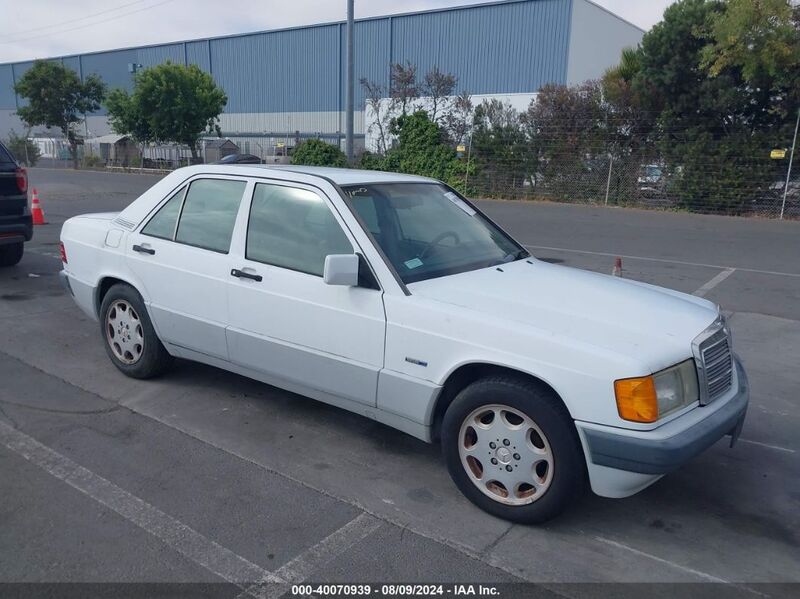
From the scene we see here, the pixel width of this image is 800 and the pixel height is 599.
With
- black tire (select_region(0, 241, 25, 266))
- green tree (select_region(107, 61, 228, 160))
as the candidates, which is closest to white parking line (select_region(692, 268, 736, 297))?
black tire (select_region(0, 241, 25, 266))

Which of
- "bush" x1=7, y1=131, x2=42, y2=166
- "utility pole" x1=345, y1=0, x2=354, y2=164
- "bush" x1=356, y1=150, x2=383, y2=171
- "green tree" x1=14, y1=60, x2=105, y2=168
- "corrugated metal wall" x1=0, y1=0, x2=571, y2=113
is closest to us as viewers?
"utility pole" x1=345, y1=0, x2=354, y2=164

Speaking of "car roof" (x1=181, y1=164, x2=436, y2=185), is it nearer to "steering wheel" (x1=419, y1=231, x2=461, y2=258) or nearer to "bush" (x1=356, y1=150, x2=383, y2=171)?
"steering wheel" (x1=419, y1=231, x2=461, y2=258)

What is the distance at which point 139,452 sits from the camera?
13.6 ft

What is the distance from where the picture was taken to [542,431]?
3.22 m

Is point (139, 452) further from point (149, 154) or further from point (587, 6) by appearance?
point (149, 154)

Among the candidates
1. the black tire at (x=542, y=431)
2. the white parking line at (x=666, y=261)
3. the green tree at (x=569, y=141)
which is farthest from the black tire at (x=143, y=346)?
the green tree at (x=569, y=141)

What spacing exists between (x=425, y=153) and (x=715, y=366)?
21.7 m

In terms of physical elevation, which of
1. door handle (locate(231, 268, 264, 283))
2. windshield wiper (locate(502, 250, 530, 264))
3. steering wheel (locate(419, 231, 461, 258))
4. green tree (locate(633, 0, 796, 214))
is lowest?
door handle (locate(231, 268, 264, 283))

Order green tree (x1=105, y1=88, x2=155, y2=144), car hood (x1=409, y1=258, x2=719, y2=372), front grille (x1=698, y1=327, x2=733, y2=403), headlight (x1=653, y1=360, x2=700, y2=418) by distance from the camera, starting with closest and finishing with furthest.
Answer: headlight (x1=653, y1=360, x2=700, y2=418) < car hood (x1=409, y1=258, x2=719, y2=372) < front grille (x1=698, y1=327, x2=733, y2=403) < green tree (x1=105, y1=88, x2=155, y2=144)

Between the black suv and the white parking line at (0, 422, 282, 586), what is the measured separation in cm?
520

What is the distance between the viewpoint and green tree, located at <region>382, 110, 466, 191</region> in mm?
24109

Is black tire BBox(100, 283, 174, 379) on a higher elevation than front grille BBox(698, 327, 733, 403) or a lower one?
lower

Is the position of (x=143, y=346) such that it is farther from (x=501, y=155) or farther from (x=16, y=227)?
(x=501, y=155)

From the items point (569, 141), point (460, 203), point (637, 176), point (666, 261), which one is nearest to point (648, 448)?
point (460, 203)
